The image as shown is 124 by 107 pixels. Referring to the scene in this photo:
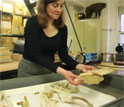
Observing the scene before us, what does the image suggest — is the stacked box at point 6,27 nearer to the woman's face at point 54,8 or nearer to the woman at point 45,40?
the woman at point 45,40

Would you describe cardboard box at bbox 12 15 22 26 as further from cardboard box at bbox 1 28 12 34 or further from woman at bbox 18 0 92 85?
woman at bbox 18 0 92 85

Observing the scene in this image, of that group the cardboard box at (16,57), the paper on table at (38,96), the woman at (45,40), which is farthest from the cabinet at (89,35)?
the paper on table at (38,96)

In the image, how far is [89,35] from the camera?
3.48 metres

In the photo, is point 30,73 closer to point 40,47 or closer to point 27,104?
point 40,47

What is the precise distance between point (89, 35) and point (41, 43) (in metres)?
2.67

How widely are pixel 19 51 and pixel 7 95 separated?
4.91ft

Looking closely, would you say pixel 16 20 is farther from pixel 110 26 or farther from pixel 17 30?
pixel 110 26

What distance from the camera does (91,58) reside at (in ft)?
8.68

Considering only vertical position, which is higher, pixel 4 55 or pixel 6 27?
pixel 6 27

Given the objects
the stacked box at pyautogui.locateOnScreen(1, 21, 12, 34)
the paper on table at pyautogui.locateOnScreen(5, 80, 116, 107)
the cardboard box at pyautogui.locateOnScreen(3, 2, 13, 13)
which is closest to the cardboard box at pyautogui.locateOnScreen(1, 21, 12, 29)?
the stacked box at pyautogui.locateOnScreen(1, 21, 12, 34)

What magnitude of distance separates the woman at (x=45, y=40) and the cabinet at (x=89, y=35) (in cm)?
235

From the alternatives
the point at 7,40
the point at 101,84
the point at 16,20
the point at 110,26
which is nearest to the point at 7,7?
the point at 16,20

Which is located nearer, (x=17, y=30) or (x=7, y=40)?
(x=7, y=40)

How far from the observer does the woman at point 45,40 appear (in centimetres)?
89
